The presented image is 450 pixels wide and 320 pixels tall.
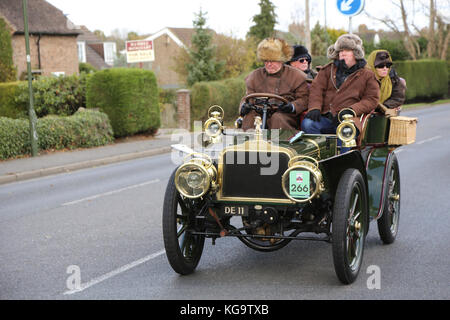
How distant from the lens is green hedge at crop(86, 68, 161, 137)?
1862cm

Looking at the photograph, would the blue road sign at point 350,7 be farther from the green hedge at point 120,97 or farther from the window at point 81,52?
the window at point 81,52

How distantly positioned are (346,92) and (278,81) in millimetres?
713

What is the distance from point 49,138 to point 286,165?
12246mm

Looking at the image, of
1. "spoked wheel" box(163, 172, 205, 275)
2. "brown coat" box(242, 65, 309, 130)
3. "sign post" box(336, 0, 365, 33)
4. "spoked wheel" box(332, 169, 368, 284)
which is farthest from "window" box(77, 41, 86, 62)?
"spoked wheel" box(332, 169, 368, 284)

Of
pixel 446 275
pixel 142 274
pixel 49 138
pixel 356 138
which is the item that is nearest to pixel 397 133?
pixel 356 138

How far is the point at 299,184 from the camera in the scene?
4.75 m

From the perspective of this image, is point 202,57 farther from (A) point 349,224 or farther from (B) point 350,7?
(A) point 349,224

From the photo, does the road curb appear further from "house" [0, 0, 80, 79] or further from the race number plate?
"house" [0, 0, 80, 79]

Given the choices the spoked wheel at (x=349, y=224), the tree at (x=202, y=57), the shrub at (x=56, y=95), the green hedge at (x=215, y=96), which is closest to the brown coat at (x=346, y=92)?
the spoked wheel at (x=349, y=224)

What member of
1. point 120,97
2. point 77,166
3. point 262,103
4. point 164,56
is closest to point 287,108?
point 262,103

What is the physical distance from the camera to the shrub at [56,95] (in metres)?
18.8

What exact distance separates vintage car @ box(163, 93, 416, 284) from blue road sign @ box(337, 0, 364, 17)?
9636 mm

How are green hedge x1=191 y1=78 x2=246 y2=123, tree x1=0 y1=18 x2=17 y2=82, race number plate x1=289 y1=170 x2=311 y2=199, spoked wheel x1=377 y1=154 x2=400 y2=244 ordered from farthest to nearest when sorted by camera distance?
tree x1=0 y1=18 x2=17 y2=82 → green hedge x1=191 y1=78 x2=246 y2=123 → spoked wheel x1=377 y1=154 x2=400 y2=244 → race number plate x1=289 y1=170 x2=311 y2=199
